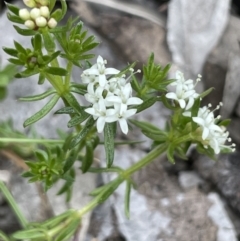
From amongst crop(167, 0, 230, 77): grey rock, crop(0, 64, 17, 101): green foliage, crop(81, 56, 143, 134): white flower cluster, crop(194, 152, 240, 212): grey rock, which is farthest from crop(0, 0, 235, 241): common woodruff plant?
crop(167, 0, 230, 77): grey rock

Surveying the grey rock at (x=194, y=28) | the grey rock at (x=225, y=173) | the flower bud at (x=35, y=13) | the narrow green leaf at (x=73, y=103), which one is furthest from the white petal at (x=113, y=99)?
the grey rock at (x=194, y=28)

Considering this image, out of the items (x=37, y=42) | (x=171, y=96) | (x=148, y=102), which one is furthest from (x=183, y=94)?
(x=37, y=42)

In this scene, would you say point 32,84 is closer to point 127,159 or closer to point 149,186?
point 127,159

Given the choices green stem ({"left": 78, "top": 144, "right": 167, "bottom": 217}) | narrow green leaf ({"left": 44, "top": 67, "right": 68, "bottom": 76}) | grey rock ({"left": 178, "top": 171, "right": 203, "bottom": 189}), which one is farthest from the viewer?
grey rock ({"left": 178, "top": 171, "right": 203, "bottom": 189})

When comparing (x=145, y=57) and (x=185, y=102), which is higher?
(x=185, y=102)

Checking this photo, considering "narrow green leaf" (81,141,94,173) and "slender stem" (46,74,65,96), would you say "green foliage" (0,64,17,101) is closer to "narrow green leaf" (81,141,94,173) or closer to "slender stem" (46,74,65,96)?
"narrow green leaf" (81,141,94,173)

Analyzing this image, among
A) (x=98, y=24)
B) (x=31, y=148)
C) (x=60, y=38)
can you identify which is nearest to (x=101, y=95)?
(x=60, y=38)
